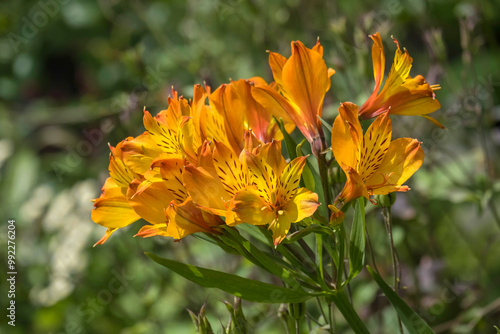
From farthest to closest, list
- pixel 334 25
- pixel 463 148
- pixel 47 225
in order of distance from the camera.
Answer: pixel 463 148, pixel 47 225, pixel 334 25

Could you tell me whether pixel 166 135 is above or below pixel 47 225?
above

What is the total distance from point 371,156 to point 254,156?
0.49 ft

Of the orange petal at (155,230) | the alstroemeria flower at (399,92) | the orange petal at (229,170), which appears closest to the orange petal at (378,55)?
the alstroemeria flower at (399,92)

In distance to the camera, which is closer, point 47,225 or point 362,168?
point 362,168

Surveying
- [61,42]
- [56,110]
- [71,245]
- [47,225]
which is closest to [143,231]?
[71,245]

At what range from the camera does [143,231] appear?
655 mm

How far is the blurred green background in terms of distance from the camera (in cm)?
142

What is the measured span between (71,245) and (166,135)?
4.13ft

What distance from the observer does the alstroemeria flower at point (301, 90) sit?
696mm

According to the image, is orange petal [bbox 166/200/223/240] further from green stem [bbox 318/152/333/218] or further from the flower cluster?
green stem [bbox 318/152/333/218]

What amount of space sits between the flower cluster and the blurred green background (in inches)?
6.7

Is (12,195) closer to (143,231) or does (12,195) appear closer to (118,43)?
(118,43)

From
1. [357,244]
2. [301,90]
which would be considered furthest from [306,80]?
[357,244]

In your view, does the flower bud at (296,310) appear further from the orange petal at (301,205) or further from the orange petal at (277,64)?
the orange petal at (277,64)
